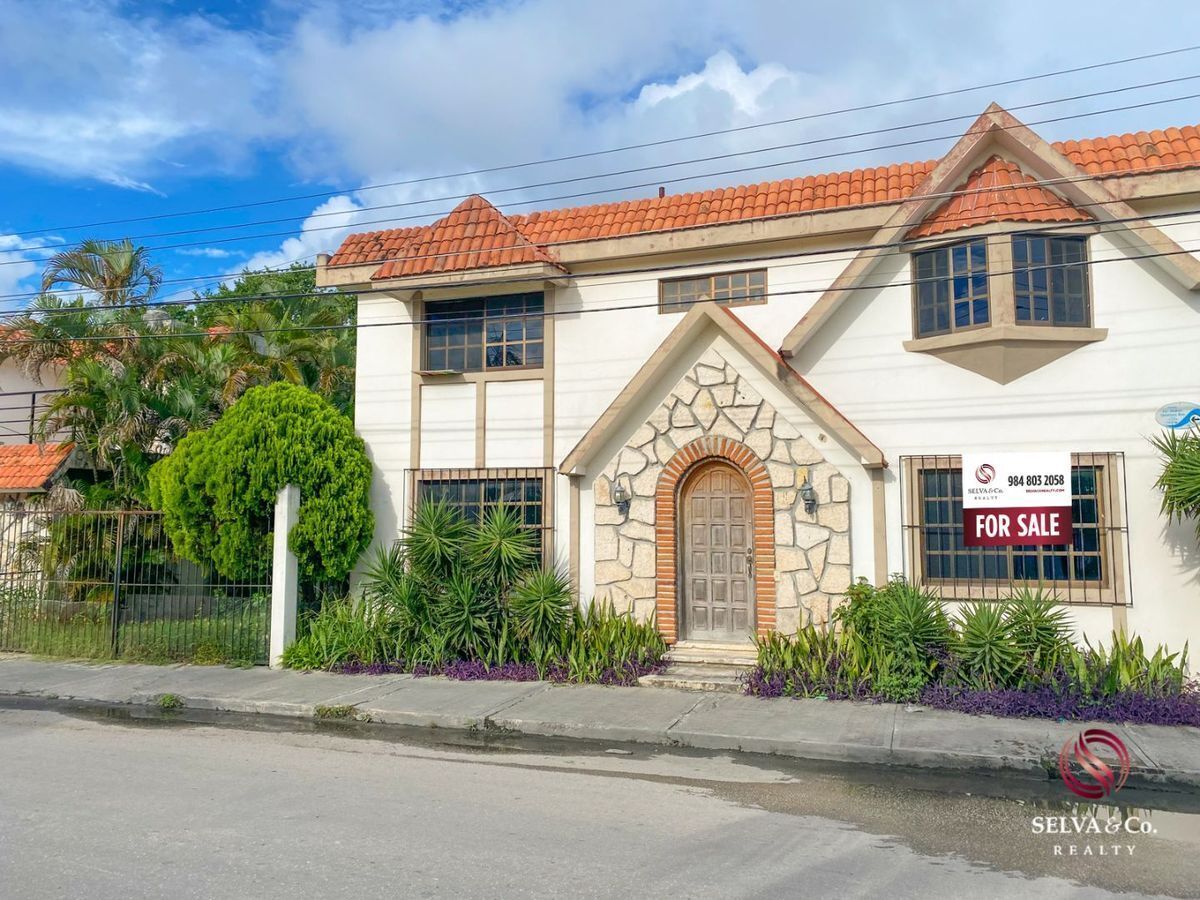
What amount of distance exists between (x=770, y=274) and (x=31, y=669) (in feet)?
36.2

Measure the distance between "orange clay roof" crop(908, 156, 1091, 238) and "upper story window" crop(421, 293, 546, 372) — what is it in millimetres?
5025

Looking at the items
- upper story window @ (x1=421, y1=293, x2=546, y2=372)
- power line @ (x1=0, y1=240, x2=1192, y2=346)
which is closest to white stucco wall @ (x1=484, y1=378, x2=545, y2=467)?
upper story window @ (x1=421, y1=293, x2=546, y2=372)

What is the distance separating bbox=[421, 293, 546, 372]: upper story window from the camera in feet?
41.0

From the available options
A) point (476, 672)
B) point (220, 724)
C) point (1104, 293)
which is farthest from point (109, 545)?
point (1104, 293)

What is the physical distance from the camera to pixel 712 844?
552 centimetres

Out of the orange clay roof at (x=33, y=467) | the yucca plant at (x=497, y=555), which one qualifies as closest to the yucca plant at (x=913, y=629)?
the yucca plant at (x=497, y=555)

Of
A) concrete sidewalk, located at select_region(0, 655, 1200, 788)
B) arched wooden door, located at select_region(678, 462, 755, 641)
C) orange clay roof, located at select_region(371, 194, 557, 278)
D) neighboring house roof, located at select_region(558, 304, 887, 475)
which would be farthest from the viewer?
orange clay roof, located at select_region(371, 194, 557, 278)

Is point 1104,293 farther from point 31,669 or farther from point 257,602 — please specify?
point 31,669

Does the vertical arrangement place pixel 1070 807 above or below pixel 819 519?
below

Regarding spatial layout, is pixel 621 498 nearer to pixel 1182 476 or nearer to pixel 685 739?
pixel 685 739

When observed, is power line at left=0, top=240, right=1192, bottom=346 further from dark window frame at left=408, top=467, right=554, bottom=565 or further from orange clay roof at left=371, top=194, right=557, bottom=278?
dark window frame at left=408, top=467, right=554, bottom=565

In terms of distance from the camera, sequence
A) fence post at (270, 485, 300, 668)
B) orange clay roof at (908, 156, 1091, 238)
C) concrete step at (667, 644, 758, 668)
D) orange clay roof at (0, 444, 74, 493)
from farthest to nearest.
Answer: orange clay roof at (0, 444, 74, 493), fence post at (270, 485, 300, 668), concrete step at (667, 644, 758, 668), orange clay roof at (908, 156, 1091, 238)

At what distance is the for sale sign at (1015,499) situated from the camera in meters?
9.78

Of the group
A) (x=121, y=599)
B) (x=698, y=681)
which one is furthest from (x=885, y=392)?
(x=121, y=599)
